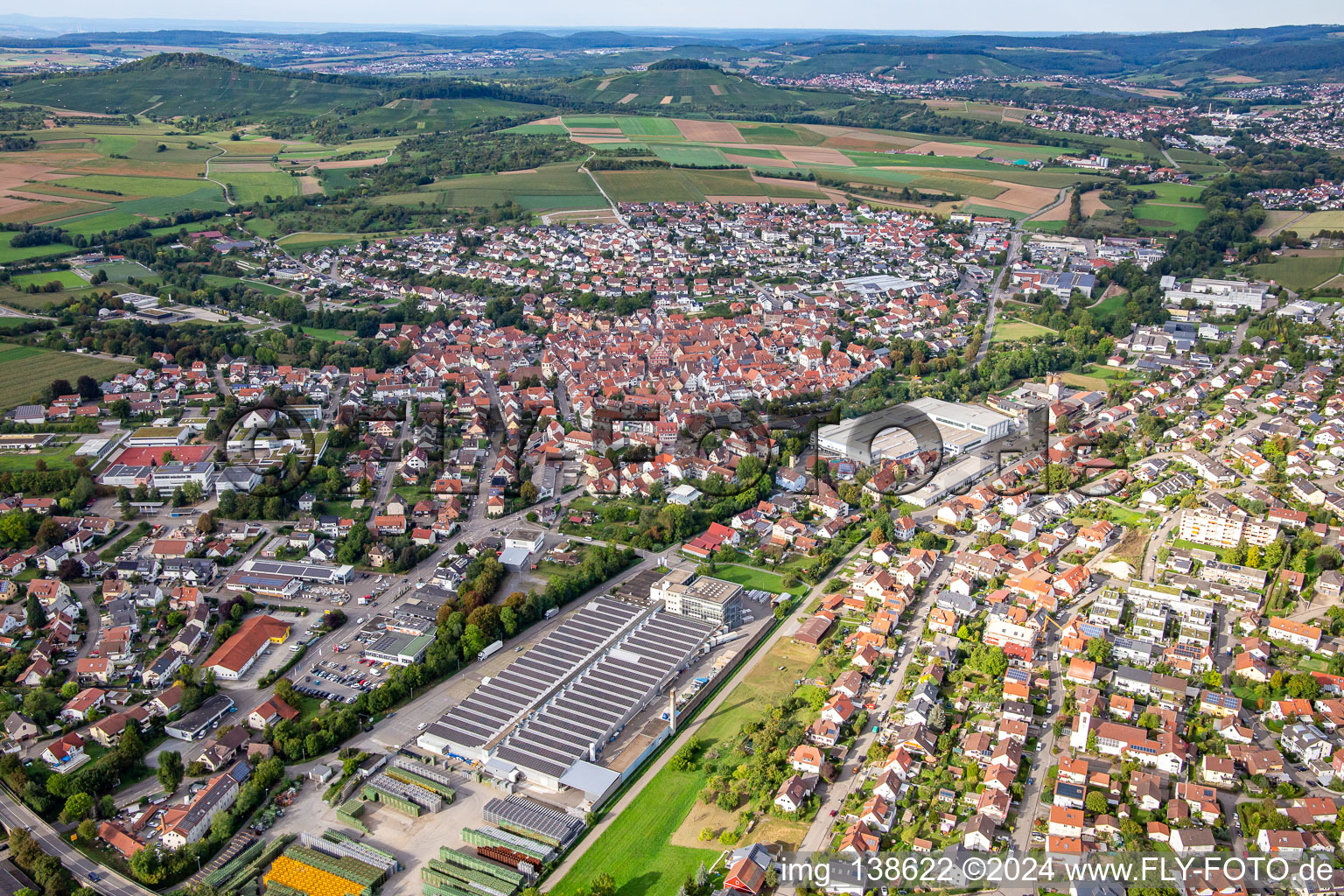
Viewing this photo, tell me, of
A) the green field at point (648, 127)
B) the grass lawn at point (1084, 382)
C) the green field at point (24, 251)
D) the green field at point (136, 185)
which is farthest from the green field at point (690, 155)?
the grass lawn at point (1084, 382)

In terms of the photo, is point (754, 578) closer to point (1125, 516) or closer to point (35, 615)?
point (1125, 516)

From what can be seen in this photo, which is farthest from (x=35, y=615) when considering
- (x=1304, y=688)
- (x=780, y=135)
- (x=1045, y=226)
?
(x=780, y=135)

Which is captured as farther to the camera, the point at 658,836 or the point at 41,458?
the point at 41,458

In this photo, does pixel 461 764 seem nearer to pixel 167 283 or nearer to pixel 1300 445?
pixel 1300 445

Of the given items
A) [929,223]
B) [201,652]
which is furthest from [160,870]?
[929,223]

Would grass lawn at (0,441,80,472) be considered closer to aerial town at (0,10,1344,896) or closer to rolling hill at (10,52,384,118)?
aerial town at (0,10,1344,896)

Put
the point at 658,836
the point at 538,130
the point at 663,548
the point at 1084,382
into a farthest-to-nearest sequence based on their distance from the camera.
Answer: the point at 538,130 → the point at 1084,382 → the point at 663,548 → the point at 658,836

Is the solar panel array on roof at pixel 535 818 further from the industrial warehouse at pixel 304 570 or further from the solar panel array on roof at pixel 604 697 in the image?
the industrial warehouse at pixel 304 570
